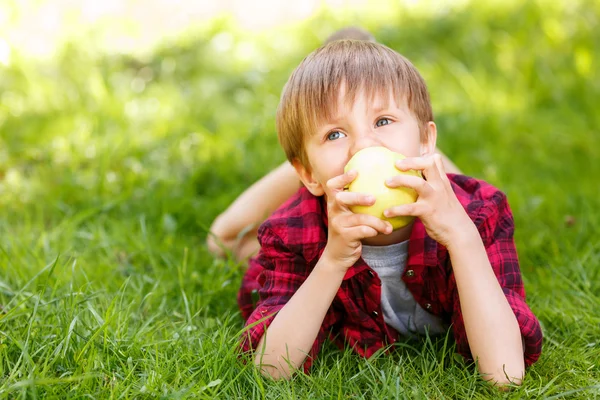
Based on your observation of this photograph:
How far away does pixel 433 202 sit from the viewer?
6.19 feet

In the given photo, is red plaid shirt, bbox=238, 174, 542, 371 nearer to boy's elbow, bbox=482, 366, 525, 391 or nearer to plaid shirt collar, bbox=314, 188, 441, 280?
plaid shirt collar, bbox=314, 188, 441, 280

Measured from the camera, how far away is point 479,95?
4621mm

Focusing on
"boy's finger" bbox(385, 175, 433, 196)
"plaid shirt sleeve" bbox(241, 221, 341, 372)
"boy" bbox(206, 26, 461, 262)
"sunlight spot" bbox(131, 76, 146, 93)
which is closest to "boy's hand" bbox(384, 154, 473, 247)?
"boy's finger" bbox(385, 175, 433, 196)

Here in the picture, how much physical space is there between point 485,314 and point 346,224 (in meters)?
0.48

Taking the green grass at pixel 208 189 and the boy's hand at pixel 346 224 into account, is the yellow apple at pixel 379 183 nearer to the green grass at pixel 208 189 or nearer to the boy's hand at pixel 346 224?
the boy's hand at pixel 346 224

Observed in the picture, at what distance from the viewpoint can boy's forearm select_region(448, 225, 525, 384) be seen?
199 cm

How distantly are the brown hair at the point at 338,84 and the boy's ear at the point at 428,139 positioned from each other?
0.02 metres

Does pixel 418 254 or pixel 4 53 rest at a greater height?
pixel 4 53

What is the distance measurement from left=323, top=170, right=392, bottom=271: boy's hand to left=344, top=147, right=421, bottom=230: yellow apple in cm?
2

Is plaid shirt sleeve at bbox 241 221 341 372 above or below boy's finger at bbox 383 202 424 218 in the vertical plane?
below

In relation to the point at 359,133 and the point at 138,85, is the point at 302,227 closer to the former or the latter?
the point at 359,133

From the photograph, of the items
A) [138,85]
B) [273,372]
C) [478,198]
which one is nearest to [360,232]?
[273,372]

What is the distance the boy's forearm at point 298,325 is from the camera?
6.66ft

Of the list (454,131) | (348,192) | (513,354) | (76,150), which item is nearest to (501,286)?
(513,354)
